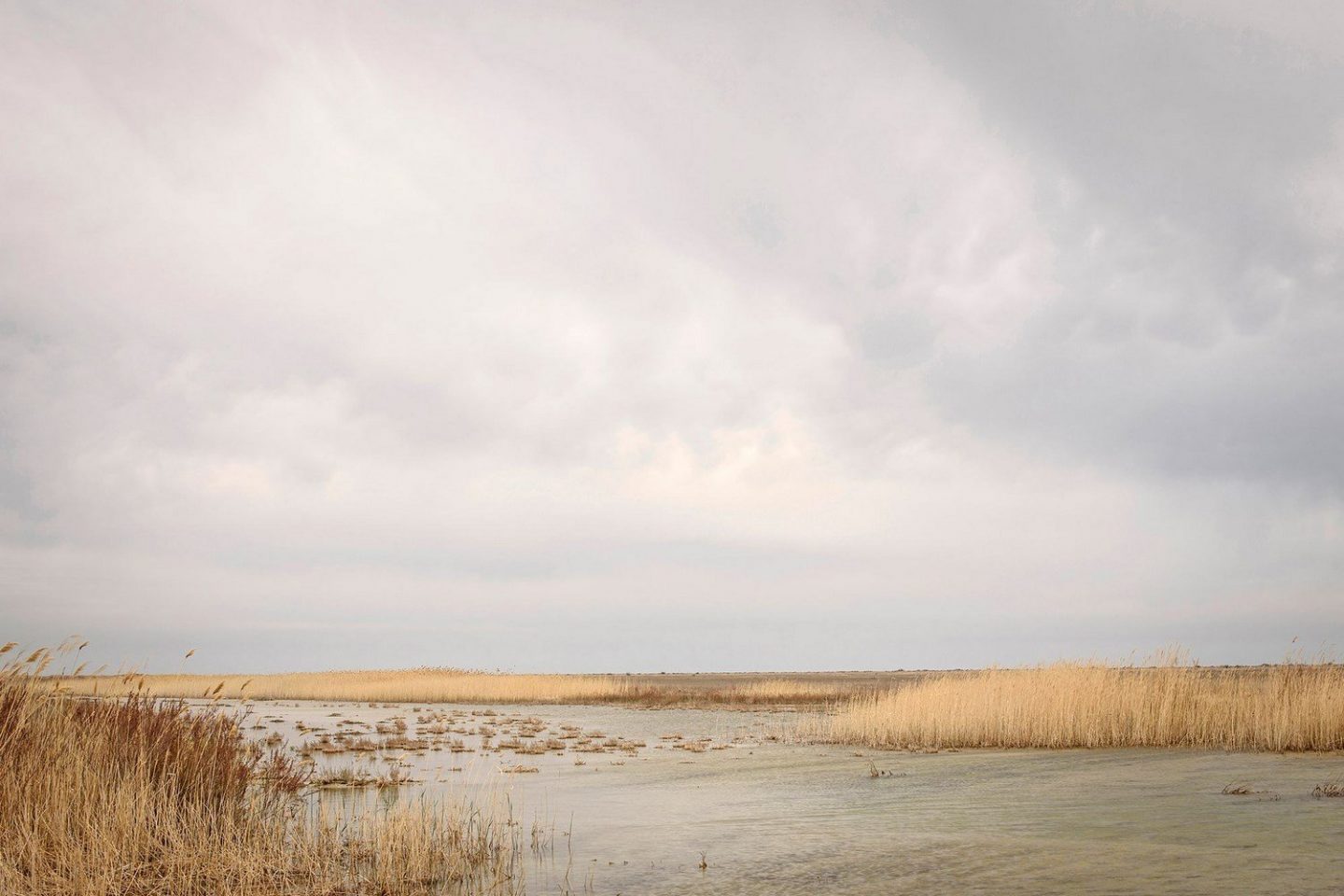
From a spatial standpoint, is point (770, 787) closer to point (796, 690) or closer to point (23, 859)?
point (23, 859)

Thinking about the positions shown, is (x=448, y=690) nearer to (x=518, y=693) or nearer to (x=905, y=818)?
(x=518, y=693)

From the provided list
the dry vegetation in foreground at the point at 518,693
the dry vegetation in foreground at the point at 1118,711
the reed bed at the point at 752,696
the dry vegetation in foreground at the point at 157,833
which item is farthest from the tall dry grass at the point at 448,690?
the dry vegetation in foreground at the point at 157,833

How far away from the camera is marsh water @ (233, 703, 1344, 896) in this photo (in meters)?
9.25

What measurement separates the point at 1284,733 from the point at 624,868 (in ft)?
54.9

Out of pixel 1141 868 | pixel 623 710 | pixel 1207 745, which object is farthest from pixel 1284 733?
pixel 623 710

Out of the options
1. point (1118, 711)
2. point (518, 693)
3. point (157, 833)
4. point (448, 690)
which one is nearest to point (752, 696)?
point (518, 693)

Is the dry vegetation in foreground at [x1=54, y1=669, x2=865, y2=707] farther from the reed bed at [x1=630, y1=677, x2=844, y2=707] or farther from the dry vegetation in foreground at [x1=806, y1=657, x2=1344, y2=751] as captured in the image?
the dry vegetation in foreground at [x1=806, y1=657, x2=1344, y2=751]

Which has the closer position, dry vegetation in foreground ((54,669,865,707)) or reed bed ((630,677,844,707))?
reed bed ((630,677,844,707))

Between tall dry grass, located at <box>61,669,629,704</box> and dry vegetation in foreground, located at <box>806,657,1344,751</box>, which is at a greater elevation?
dry vegetation in foreground, located at <box>806,657,1344,751</box>

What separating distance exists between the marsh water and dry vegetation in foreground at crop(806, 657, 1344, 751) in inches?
61.1

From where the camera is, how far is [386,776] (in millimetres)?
18938

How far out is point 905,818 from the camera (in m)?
13.3

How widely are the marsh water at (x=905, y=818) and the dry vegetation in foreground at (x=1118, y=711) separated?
1551 millimetres

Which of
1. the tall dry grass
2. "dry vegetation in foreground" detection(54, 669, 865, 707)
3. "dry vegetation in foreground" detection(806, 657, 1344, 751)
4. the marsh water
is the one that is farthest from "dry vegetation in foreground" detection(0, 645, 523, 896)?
the tall dry grass
